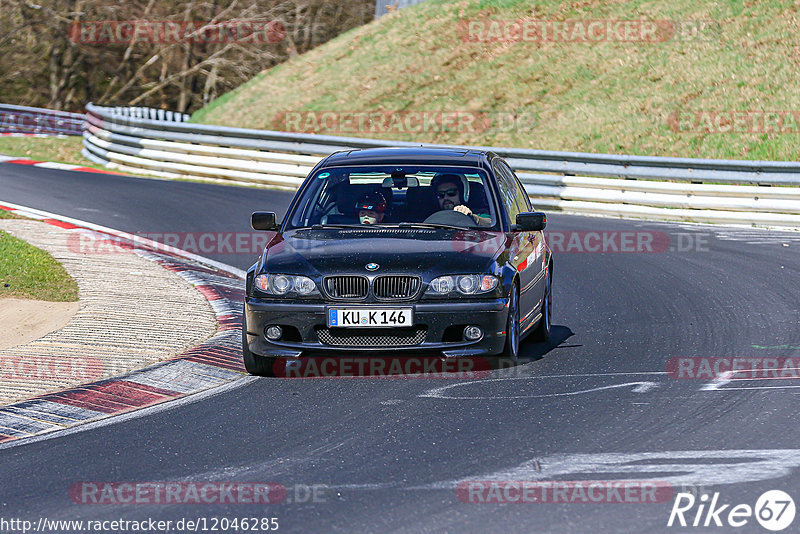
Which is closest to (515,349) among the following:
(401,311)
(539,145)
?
(401,311)

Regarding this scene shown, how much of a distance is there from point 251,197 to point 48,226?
585 centimetres

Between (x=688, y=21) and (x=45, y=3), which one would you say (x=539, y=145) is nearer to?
(x=688, y=21)

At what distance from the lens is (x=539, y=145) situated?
91.6 feet

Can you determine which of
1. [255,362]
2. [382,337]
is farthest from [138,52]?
[382,337]

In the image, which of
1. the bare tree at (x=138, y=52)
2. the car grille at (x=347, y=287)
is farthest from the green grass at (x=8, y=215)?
the bare tree at (x=138, y=52)

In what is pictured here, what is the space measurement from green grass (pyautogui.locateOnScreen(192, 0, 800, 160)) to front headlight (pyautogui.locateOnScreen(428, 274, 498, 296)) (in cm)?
1736

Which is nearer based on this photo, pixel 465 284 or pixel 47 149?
pixel 465 284

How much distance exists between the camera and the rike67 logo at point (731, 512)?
5.05 meters

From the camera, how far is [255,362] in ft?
28.0

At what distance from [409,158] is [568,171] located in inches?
467

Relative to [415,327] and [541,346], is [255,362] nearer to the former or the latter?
[415,327]

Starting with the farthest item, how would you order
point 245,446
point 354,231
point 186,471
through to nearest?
point 354,231 < point 245,446 < point 186,471

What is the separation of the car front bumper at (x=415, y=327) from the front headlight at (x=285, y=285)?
0.26 feet

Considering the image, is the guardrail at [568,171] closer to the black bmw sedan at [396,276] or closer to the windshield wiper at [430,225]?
the black bmw sedan at [396,276]
